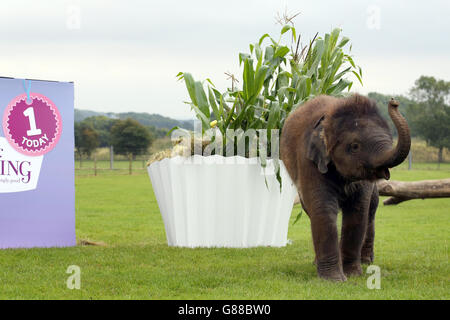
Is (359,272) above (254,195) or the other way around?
the other way around

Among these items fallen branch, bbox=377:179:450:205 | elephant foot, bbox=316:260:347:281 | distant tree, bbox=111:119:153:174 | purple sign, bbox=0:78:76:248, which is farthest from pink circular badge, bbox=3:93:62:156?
distant tree, bbox=111:119:153:174

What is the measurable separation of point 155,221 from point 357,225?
6006 mm

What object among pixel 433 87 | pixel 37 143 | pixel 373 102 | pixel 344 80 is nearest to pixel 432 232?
pixel 344 80

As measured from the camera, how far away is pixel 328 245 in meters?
4.75

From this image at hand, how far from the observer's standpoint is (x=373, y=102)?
463cm

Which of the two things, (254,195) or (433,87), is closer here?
(254,195)

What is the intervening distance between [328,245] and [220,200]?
1.97 metres

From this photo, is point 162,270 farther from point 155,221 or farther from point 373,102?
point 155,221

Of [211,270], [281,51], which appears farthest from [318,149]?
[281,51]

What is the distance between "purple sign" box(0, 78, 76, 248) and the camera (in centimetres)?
685

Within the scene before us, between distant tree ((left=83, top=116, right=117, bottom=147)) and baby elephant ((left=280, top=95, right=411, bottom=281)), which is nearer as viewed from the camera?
baby elephant ((left=280, top=95, right=411, bottom=281))

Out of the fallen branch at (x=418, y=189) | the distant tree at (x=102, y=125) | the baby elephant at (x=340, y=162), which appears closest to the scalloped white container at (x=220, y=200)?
the baby elephant at (x=340, y=162)

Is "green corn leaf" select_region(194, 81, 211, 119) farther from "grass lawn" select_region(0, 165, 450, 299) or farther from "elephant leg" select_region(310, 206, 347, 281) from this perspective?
"elephant leg" select_region(310, 206, 347, 281)

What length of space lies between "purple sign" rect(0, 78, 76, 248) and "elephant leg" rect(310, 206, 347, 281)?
3499 mm
